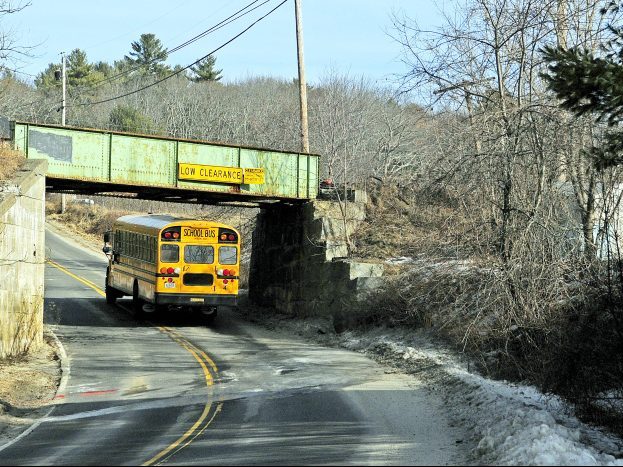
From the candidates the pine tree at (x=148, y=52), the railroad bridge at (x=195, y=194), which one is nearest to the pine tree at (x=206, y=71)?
the pine tree at (x=148, y=52)

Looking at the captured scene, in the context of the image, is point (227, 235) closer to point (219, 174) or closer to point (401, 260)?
point (219, 174)

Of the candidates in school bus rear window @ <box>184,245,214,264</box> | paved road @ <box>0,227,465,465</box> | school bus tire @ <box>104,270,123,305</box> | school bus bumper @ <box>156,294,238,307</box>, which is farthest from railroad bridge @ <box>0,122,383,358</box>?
school bus tire @ <box>104,270,123,305</box>

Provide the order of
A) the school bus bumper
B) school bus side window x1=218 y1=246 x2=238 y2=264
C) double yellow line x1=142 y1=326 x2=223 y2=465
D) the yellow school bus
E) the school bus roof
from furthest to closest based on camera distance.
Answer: school bus side window x1=218 y1=246 x2=238 y2=264 < the school bus roof < the yellow school bus < the school bus bumper < double yellow line x1=142 y1=326 x2=223 y2=465

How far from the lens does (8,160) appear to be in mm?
24141

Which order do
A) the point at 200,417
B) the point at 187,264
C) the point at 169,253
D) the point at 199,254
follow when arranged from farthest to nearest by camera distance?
1. the point at 199,254
2. the point at 187,264
3. the point at 169,253
4. the point at 200,417

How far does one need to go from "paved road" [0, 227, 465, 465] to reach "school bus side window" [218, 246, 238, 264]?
2.63m

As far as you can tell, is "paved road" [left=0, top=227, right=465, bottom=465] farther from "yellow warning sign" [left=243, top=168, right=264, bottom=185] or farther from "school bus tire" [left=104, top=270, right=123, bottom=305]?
"school bus tire" [left=104, top=270, right=123, bottom=305]

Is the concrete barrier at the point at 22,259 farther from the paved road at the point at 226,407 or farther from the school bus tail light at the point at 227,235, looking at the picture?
the school bus tail light at the point at 227,235

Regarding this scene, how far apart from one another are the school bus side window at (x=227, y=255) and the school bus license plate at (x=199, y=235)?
44 centimetres

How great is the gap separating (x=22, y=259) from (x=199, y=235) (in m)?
7.69

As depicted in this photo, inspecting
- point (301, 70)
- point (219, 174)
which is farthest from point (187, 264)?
point (301, 70)

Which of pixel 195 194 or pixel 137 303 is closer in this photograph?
pixel 195 194

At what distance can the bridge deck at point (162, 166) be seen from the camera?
88.0ft

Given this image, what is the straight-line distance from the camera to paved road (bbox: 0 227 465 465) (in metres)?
12.2
